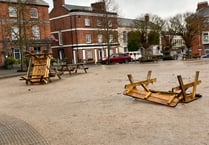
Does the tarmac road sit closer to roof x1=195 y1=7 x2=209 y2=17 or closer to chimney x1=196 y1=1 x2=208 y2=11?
roof x1=195 y1=7 x2=209 y2=17

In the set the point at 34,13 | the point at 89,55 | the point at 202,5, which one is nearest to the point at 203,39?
the point at 202,5

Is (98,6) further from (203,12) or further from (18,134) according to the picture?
(18,134)

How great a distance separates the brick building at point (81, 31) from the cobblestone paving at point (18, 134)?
41.2 m

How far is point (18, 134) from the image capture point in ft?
20.9

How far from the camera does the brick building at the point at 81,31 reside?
50.1m

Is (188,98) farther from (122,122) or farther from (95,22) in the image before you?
(95,22)

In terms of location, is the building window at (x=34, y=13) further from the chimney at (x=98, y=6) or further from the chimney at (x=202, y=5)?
the chimney at (x=202, y=5)

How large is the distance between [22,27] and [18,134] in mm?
25793

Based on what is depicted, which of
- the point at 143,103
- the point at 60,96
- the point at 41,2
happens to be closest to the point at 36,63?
the point at 60,96

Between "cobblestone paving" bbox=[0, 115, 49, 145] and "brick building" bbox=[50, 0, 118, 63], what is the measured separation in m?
41.2

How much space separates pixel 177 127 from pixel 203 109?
1.87m

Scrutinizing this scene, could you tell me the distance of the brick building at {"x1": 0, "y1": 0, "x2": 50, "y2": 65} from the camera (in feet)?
101

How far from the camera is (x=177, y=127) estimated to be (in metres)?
6.21

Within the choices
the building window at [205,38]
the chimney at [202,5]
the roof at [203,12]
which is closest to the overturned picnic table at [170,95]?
the roof at [203,12]
